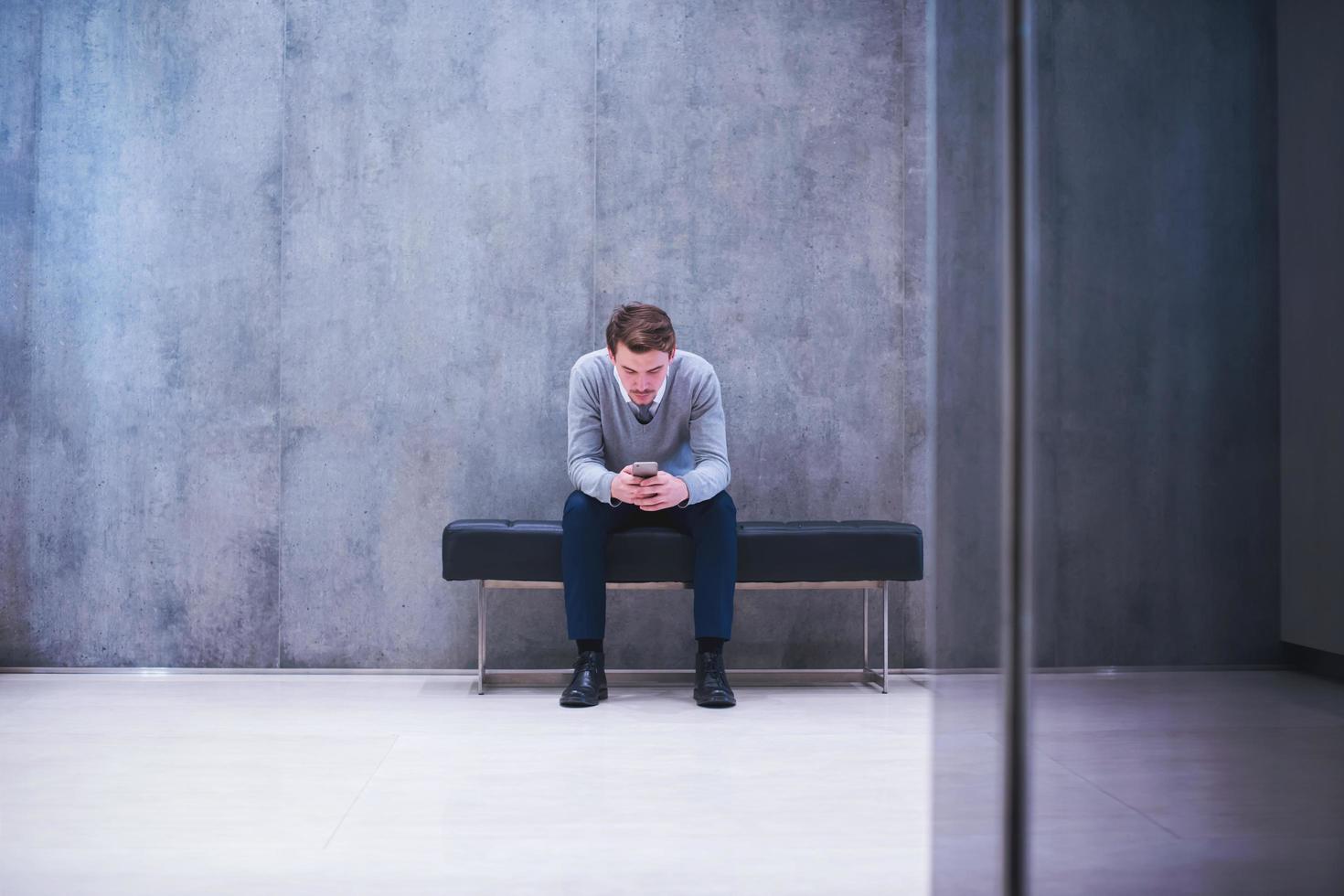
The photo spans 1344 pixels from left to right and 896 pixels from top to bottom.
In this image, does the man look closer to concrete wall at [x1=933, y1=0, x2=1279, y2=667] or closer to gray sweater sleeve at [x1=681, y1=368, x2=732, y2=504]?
gray sweater sleeve at [x1=681, y1=368, x2=732, y2=504]

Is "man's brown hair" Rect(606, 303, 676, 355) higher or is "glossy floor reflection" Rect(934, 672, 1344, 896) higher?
"man's brown hair" Rect(606, 303, 676, 355)

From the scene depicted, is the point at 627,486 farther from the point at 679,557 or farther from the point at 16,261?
the point at 16,261

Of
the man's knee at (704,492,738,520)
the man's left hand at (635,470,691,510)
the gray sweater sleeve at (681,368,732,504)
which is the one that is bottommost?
the man's knee at (704,492,738,520)

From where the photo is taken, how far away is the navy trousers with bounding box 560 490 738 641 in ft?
9.45

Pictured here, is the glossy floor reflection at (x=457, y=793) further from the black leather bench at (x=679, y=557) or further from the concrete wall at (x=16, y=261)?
the concrete wall at (x=16, y=261)

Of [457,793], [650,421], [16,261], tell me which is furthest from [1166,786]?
[16,261]

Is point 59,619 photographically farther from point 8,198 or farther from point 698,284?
point 698,284

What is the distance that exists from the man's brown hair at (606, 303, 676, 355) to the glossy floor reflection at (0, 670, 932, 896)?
955 millimetres

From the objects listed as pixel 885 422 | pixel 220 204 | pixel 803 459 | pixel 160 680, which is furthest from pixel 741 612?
pixel 220 204

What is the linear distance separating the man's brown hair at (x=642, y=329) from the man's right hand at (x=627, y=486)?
33cm

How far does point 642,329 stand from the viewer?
2820 millimetres

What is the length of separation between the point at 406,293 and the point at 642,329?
104 cm

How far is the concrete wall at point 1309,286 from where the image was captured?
76cm

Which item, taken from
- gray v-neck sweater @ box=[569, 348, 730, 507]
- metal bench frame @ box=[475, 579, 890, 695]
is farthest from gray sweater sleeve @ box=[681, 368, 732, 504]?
metal bench frame @ box=[475, 579, 890, 695]
